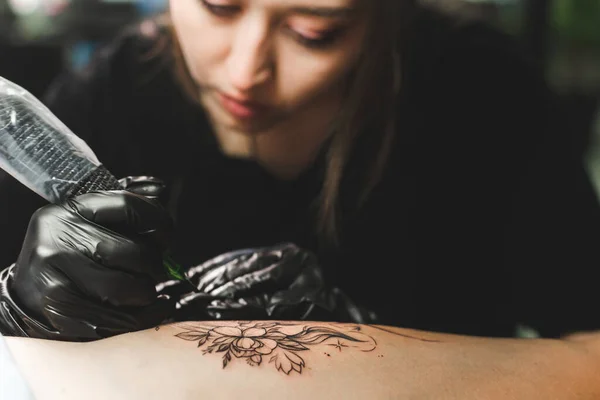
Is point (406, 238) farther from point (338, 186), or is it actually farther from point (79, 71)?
point (79, 71)

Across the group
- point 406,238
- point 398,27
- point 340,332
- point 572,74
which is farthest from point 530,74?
point 340,332

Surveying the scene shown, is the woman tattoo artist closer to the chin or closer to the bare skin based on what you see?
the chin

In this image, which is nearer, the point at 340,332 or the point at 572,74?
the point at 340,332

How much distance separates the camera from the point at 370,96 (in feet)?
3.37

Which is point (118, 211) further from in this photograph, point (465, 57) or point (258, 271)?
point (465, 57)

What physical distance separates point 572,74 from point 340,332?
73 cm

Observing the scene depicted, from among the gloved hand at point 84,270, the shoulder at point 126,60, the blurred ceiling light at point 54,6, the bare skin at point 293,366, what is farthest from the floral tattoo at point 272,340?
the blurred ceiling light at point 54,6

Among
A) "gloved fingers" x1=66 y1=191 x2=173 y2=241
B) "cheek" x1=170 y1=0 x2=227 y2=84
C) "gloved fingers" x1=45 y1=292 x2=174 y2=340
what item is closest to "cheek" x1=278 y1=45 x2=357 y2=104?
"cheek" x1=170 y1=0 x2=227 y2=84

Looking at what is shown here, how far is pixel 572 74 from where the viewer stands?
1.09 metres

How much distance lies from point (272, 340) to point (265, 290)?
0.18m

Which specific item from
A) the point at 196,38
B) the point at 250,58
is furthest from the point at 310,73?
the point at 196,38

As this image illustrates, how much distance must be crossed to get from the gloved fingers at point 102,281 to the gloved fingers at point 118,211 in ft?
0.20

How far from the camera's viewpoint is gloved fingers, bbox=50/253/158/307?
76 centimetres

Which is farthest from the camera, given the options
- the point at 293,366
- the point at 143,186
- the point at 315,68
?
the point at 315,68
